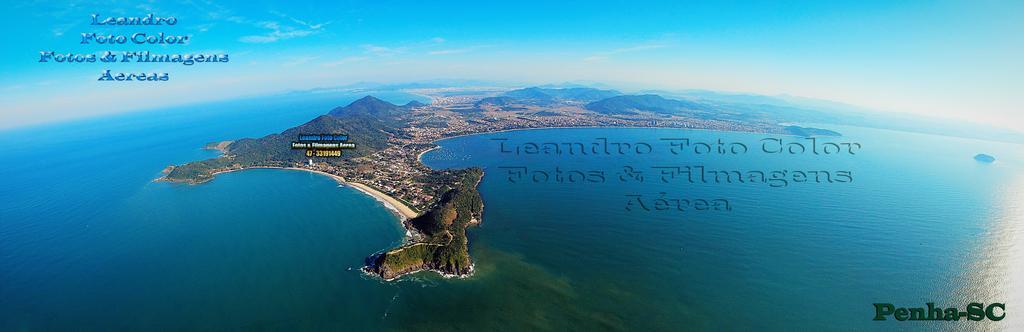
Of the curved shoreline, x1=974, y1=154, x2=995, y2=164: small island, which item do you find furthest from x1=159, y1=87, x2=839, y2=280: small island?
x1=974, y1=154, x2=995, y2=164: small island

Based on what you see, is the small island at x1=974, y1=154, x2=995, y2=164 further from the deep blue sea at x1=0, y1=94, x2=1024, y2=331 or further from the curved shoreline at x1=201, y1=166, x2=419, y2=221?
the curved shoreline at x1=201, y1=166, x2=419, y2=221

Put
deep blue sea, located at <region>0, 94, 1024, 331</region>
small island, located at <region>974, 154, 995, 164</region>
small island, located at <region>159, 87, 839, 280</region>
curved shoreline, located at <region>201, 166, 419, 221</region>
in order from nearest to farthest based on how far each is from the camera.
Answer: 1. deep blue sea, located at <region>0, 94, 1024, 331</region>
2. small island, located at <region>159, 87, 839, 280</region>
3. curved shoreline, located at <region>201, 166, 419, 221</region>
4. small island, located at <region>974, 154, 995, 164</region>

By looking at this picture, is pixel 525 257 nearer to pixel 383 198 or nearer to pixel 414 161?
pixel 383 198

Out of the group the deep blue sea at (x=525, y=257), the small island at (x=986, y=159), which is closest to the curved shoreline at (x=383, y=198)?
the deep blue sea at (x=525, y=257)

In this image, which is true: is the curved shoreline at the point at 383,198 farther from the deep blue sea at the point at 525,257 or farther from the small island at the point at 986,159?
the small island at the point at 986,159

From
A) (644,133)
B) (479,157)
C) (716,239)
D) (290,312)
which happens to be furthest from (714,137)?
(290,312)

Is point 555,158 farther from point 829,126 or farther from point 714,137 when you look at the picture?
point 829,126
